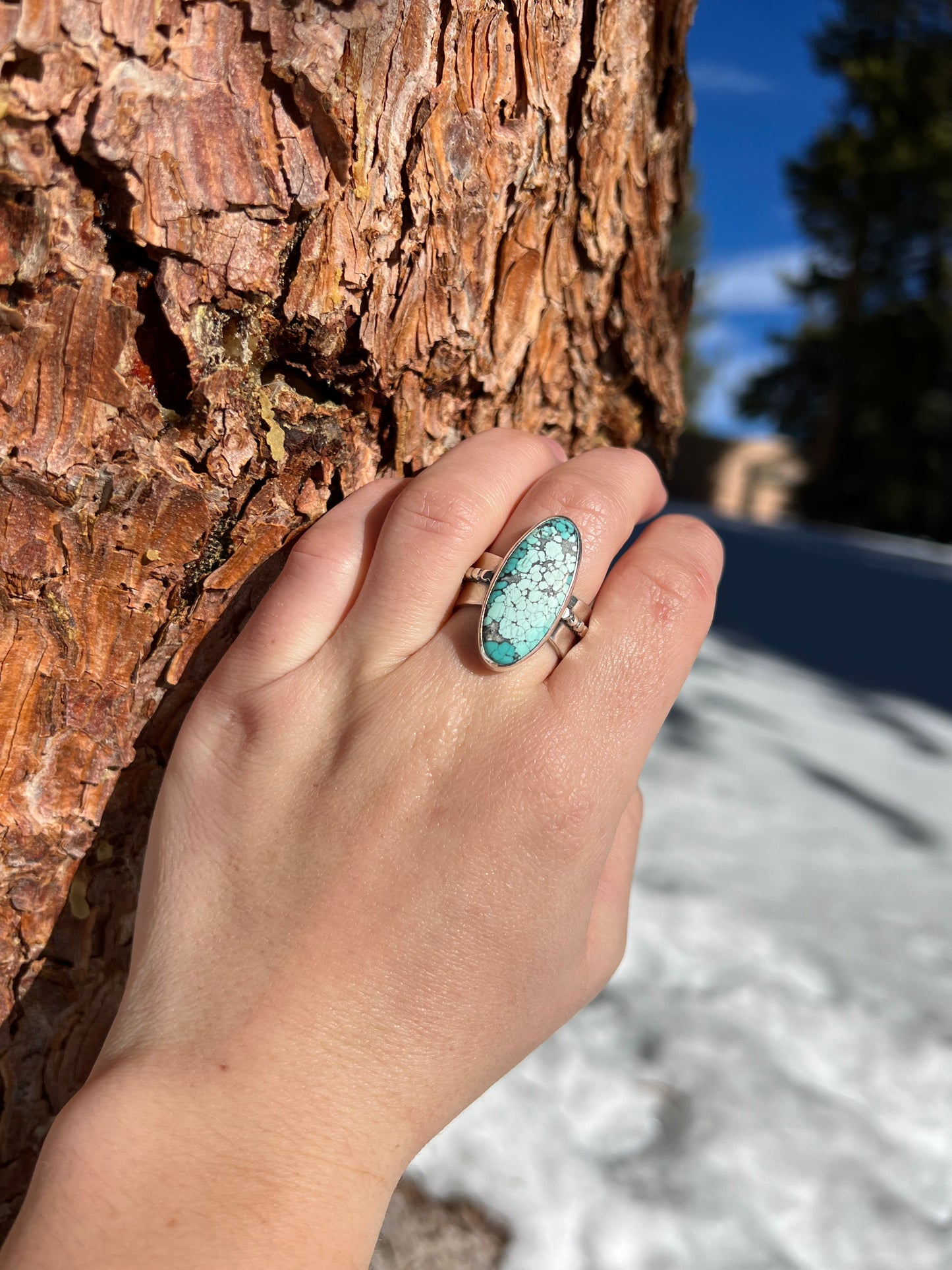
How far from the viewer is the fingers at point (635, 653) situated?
0.68 m

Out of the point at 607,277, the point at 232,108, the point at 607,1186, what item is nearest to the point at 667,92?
the point at 607,277

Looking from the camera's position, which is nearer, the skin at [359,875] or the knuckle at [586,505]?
the skin at [359,875]

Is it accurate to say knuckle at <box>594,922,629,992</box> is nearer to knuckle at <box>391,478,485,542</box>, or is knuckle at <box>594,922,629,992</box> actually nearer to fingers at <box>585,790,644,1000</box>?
fingers at <box>585,790,644,1000</box>

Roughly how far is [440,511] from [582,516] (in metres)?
0.12

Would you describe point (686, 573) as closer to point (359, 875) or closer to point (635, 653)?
point (635, 653)

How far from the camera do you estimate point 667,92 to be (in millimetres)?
892

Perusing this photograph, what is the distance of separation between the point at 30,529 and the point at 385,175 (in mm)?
396

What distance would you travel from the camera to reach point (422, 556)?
27.0 inches

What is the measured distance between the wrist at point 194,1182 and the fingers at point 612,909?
26cm

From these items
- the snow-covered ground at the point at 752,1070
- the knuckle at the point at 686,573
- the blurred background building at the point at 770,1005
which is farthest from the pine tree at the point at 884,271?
the knuckle at the point at 686,573

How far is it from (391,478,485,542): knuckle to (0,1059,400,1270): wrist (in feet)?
1.36

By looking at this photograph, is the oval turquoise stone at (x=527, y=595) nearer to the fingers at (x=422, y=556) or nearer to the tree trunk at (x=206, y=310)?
the fingers at (x=422, y=556)

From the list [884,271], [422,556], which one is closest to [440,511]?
[422,556]

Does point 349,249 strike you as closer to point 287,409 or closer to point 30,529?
point 287,409
